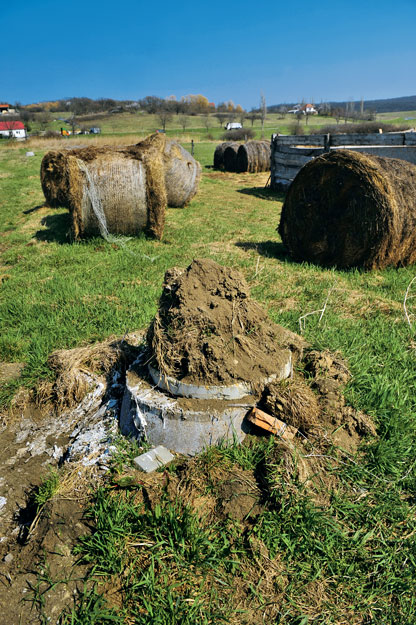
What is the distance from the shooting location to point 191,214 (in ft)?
40.9

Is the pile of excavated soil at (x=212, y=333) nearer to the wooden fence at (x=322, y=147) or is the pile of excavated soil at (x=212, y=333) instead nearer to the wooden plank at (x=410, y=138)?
the wooden fence at (x=322, y=147)

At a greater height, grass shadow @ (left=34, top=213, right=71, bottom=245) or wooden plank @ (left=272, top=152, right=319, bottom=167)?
wooden plank @ (left=272, top=152, right=319, bottom=167)

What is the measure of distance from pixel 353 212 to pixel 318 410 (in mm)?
4546

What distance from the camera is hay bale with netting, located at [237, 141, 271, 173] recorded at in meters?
21.6

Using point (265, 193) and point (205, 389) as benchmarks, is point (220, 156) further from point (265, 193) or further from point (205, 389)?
point (205, 389)

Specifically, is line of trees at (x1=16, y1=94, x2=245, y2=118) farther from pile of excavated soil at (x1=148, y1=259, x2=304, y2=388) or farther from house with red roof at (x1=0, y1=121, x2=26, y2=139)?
pile of excavated soil at (x1=148, y1=259, x2=304, y2=388)

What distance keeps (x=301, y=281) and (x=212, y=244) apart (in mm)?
3097

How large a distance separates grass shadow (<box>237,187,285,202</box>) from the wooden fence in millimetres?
338

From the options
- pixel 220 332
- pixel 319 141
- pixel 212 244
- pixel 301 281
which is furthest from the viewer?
pixel 319 141

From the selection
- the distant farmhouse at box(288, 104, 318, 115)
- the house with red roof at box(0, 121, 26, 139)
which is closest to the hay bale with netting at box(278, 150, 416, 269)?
the house with red roof at box(0, 121, 26, 139)

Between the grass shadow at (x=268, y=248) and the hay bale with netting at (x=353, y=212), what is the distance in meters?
0.40

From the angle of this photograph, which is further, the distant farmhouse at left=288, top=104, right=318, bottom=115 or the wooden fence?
the distant farmhouse at left=288, top=104, right=318, bottom=115

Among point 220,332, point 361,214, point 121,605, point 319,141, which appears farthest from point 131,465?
point 319,141

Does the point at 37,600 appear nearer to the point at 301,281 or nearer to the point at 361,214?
the point at 301,281
